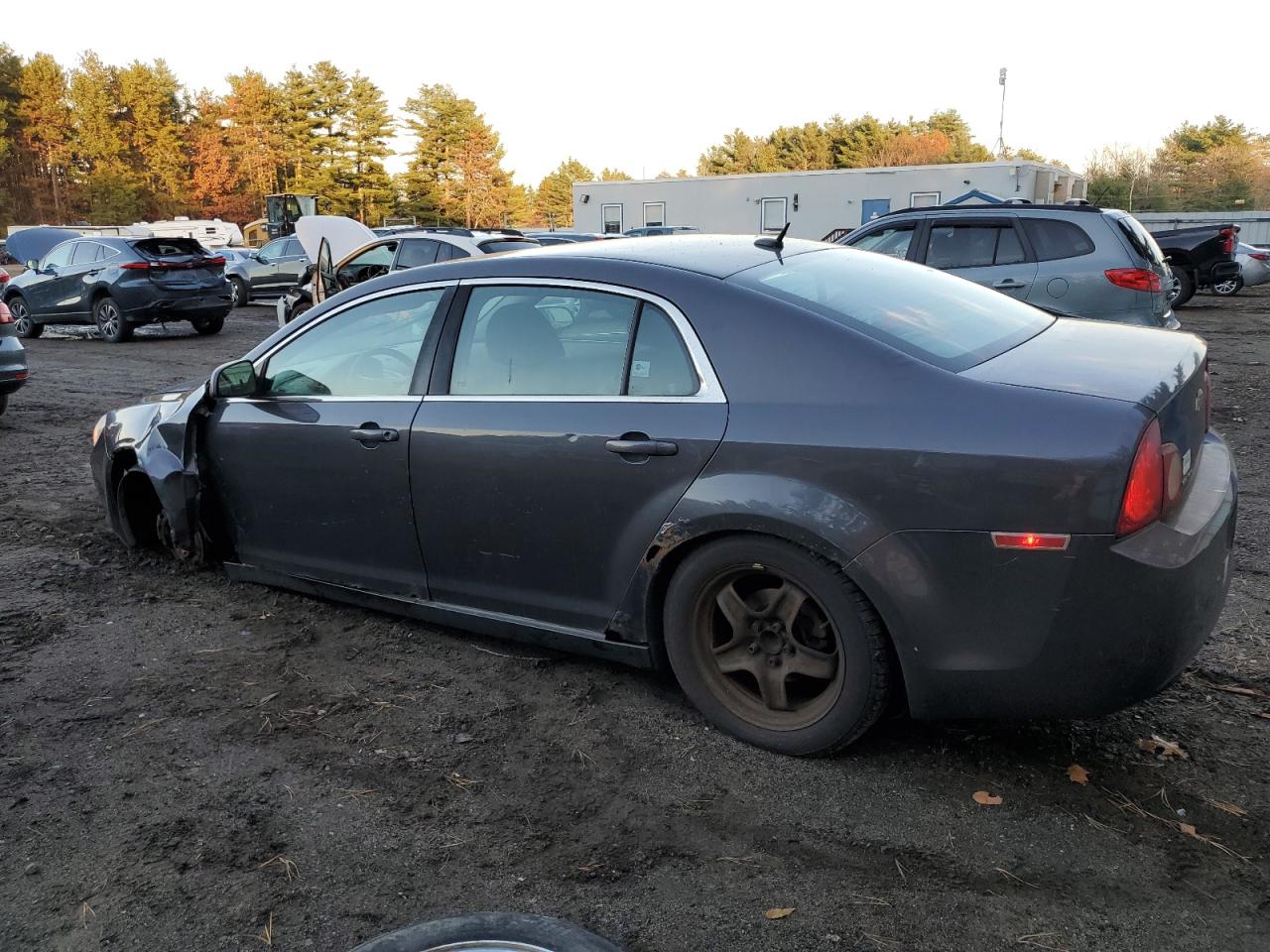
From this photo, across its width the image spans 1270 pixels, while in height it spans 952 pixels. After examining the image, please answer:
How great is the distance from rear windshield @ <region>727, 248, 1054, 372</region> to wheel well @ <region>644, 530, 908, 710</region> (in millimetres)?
696

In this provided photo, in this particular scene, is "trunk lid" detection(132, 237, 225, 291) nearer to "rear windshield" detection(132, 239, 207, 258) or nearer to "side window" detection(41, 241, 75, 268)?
"rear windshield" detection(132, 239, 207, 258)

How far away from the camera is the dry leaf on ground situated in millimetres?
3082

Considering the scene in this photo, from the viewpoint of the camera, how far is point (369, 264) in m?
13.4

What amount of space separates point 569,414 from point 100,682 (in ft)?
6.87

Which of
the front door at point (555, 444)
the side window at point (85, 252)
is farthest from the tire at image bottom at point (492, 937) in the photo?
the side window at point (85, 252)

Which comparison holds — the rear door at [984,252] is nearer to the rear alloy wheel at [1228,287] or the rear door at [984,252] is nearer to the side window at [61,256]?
the side window at [61,256]

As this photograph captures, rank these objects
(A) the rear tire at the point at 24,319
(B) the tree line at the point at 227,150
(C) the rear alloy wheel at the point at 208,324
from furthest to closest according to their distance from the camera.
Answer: (B) the tree line at the point at 227,150 → (A) the rear tire at the point at 24,319 → (C) the rear alloy wheel at the point at 208,324

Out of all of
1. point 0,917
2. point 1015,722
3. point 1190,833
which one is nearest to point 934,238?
point 1015,722

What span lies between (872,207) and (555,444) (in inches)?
1169

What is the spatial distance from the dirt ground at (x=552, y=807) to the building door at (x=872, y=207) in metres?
28.1

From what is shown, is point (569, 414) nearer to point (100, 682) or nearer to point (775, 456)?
point (775, 456)

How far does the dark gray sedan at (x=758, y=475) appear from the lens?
264cm

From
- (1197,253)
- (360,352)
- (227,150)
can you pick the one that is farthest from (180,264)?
(227,150)

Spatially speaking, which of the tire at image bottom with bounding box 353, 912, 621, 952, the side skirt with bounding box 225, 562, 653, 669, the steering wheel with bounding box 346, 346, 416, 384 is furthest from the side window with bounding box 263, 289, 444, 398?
the tire at image bottom with bounding box 353, 912, 621, 952
